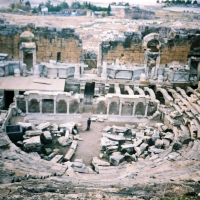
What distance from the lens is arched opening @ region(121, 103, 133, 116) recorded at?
17.0 meters

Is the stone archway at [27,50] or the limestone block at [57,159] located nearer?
the limestone block at [57,159]

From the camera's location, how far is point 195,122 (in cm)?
1469

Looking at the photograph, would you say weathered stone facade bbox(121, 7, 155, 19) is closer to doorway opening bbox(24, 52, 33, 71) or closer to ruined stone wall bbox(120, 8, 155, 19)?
ruined stone wall bbox(120, 8, 155, 19)

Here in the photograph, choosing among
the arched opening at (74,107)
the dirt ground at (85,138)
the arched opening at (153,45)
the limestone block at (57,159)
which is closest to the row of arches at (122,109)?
the dirt ground at (85,138)

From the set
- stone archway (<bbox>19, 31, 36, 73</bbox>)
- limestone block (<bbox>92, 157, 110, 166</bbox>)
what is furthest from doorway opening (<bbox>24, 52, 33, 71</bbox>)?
limestone block (<bbox>92, 157, 110, 166</bbox>)

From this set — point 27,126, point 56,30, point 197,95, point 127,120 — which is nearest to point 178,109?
point 197,95

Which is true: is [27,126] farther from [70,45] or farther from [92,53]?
[92,53]

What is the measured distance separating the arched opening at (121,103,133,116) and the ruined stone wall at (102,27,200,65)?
202 inches

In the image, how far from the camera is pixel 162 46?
21922 millimetres

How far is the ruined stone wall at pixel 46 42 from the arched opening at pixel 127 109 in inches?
256

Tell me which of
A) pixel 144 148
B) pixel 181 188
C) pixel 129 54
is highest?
pixel 129 54

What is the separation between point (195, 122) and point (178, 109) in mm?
1896

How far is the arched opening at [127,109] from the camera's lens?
17000 millimetres

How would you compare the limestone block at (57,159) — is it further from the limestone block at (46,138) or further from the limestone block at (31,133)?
the limestone block at (31,133)
